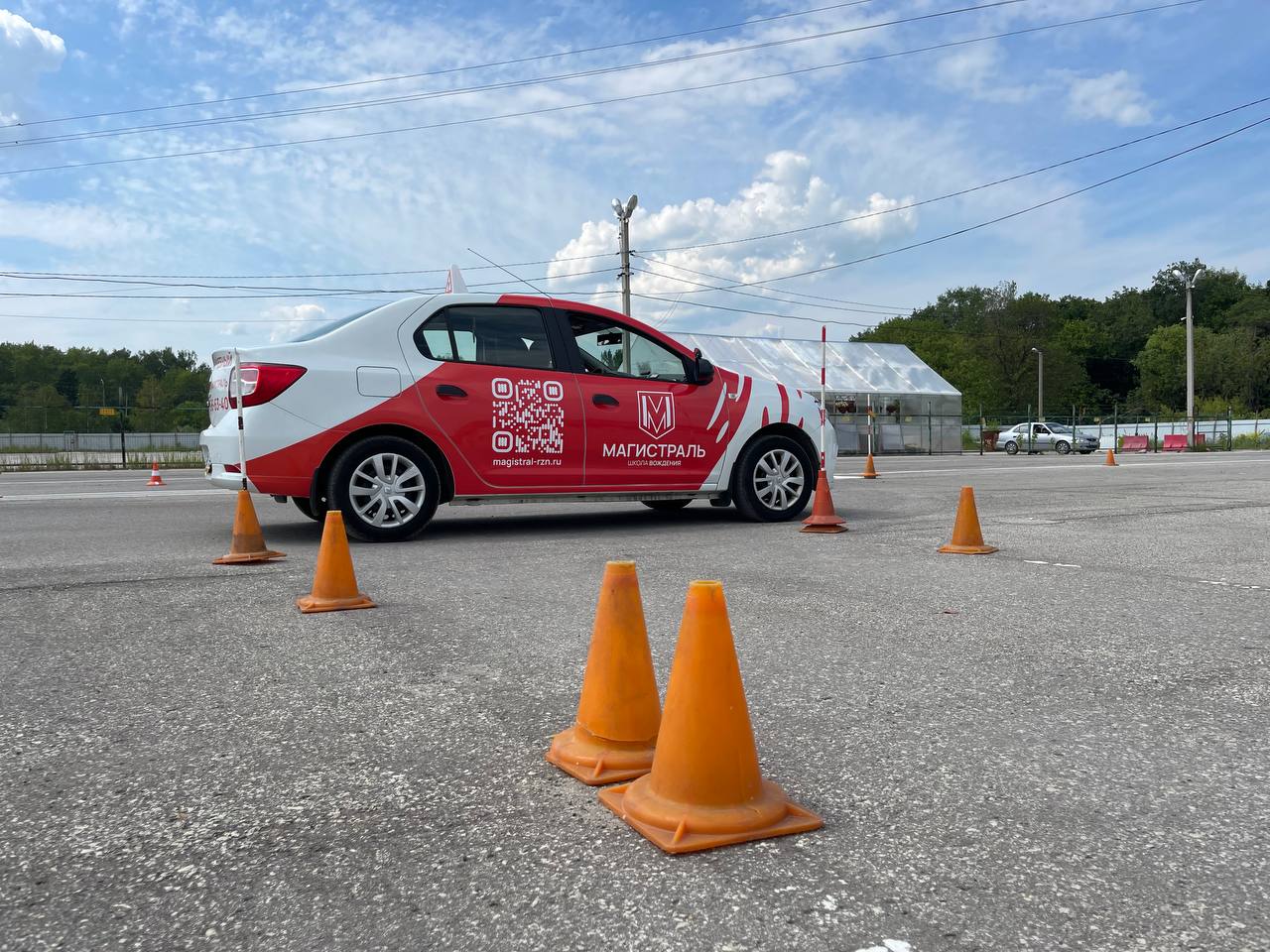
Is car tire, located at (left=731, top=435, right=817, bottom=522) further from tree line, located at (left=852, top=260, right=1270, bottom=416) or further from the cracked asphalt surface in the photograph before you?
tree line, located at (left=852, top=260, right=1270, bottom=416)

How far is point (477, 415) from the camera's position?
7441 mm

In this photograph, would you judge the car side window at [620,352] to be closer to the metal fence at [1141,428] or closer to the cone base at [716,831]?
the cone base at [716,831]

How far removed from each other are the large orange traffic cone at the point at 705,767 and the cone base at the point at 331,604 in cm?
275

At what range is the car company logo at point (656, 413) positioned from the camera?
8070 millimetres

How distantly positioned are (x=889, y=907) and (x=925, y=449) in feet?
138

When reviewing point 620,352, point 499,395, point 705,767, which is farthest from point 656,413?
point 705,767

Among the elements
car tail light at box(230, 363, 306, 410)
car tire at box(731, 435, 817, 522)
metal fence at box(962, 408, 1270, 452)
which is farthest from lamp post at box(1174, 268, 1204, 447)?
car tail light at box(230, 363, 306, 410)

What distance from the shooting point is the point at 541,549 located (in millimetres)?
7051

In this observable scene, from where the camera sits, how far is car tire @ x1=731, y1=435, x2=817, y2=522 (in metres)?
8.70

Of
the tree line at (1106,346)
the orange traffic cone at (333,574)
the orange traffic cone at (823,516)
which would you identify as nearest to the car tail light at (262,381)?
the orange traffic cone at (333,574)

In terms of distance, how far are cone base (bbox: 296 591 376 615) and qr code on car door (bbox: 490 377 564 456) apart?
2852 mm

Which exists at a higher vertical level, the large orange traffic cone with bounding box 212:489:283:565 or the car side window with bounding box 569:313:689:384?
the car side window with bounding box 569:313:689:384

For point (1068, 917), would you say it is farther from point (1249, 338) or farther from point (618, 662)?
point (1249, 338)

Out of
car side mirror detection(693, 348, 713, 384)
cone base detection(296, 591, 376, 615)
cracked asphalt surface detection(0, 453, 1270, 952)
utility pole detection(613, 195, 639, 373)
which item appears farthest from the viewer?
utility pole detection(613, 195, 639, 373)
